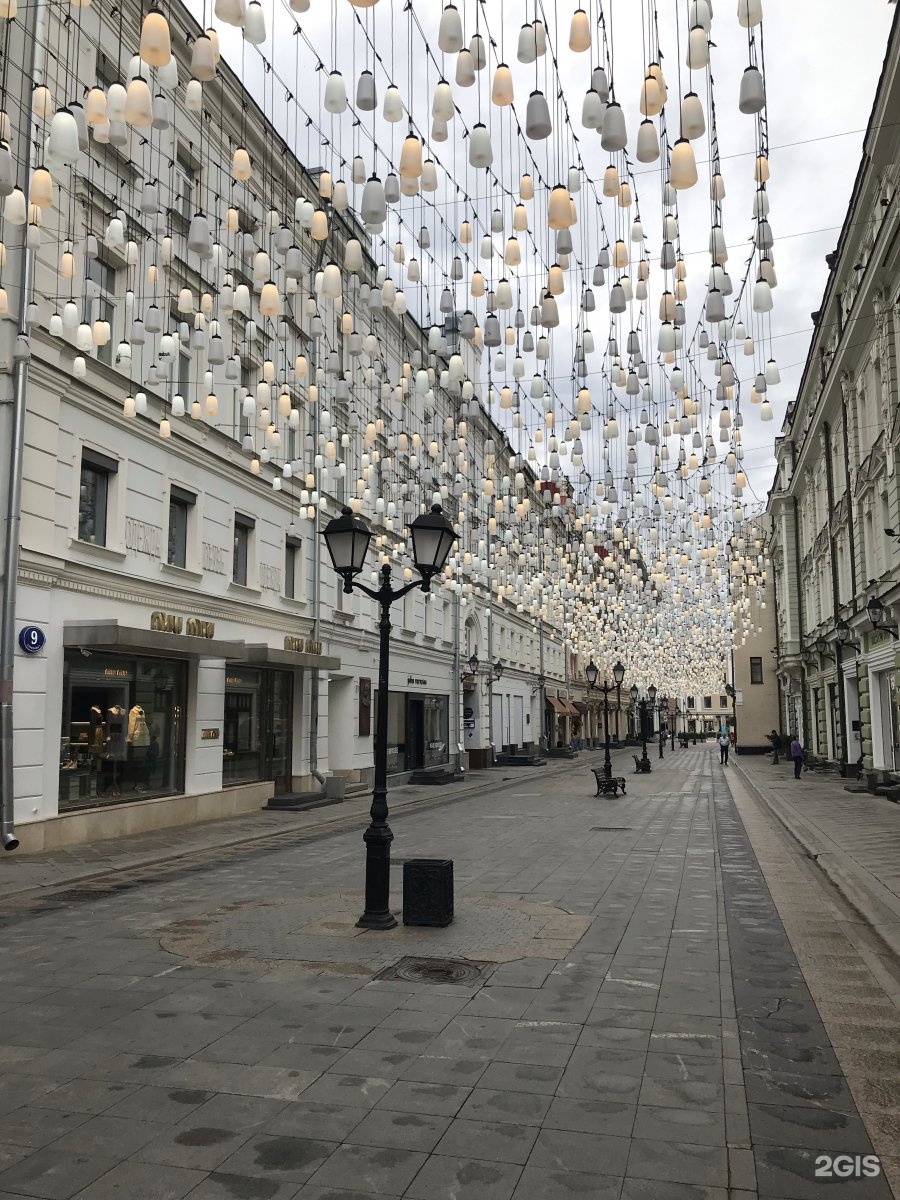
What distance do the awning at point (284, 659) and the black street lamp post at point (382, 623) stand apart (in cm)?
1007

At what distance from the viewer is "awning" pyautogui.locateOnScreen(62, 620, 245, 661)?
15.0 metres

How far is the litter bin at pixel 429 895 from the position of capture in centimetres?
930

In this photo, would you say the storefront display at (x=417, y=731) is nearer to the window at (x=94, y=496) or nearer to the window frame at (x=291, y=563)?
the window frame at (x=291, y=563)

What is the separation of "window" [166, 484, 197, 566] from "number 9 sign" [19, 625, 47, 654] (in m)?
4.48

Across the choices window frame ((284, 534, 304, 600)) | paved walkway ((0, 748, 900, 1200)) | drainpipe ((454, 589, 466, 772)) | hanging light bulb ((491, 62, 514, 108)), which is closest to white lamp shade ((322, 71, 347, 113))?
hanging light bulb ((491, 62, 514, 108))

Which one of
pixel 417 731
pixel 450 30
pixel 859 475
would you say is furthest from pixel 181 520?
pixel 859 475

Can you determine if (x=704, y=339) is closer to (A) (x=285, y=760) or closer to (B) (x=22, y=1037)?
(B) (x=22, y=1037)

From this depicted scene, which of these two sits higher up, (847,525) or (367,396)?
(367,396)

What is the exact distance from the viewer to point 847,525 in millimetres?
29766

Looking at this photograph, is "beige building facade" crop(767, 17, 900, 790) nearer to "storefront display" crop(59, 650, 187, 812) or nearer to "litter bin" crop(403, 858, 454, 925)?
"litter bin" crop(403, 858, 454, 925)

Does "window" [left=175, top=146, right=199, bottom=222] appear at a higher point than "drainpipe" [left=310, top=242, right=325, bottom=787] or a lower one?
higher

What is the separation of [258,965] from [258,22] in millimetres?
7536

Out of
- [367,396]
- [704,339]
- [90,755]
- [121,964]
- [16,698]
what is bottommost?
[121,964]

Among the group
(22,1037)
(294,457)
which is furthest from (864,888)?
(294,457)
